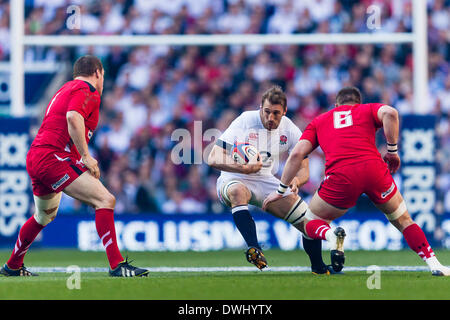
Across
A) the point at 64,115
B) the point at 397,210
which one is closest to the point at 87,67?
the point at 64,115

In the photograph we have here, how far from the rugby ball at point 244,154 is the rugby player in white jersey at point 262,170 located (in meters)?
0.06

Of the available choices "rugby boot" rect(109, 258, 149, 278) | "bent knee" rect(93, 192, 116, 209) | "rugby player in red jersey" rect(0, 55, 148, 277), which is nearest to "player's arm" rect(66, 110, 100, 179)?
"rugby player in red jersey" rect(0, 55, 148, 277)

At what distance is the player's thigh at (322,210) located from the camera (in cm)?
806

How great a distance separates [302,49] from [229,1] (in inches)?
69.5

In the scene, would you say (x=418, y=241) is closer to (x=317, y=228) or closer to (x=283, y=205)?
(x=317, y=228)

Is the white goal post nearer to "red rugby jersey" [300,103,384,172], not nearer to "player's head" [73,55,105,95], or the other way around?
"player's head" [73,55,105,95]

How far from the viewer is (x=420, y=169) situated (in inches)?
530

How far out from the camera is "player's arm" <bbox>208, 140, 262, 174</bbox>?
887cm

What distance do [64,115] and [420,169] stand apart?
6.97 metres

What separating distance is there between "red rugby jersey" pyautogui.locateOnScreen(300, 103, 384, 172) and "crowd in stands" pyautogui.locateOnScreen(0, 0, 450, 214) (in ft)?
20.7

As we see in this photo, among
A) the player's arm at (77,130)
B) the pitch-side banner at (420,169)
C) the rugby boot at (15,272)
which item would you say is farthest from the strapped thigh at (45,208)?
the pitch-side banner at (420,169)

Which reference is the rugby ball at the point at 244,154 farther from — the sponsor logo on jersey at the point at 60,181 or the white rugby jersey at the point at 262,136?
the sponsor logo on jersey at the point at 60,181

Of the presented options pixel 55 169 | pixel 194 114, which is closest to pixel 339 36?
pixel 194 114
